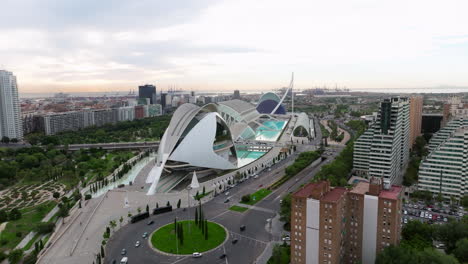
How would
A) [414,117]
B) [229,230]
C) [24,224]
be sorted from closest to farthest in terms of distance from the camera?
[229,230] → [24,224] → [414,117]

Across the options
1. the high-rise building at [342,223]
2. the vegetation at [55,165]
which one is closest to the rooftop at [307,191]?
the high-rise building at [342,223]

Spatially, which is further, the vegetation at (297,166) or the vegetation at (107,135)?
the vegetation at (107,135)

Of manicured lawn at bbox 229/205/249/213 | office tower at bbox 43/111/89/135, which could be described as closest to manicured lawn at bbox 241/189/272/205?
manicured lawn at bbox 229/205/249/213

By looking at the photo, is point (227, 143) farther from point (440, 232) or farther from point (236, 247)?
point (440, 232)

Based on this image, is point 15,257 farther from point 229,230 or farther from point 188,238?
point 229,230

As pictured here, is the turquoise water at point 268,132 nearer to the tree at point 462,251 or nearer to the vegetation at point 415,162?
the vegetation at point 415,162

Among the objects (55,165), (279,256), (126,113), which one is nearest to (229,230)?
(279,256)

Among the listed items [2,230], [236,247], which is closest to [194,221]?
[236,247]
